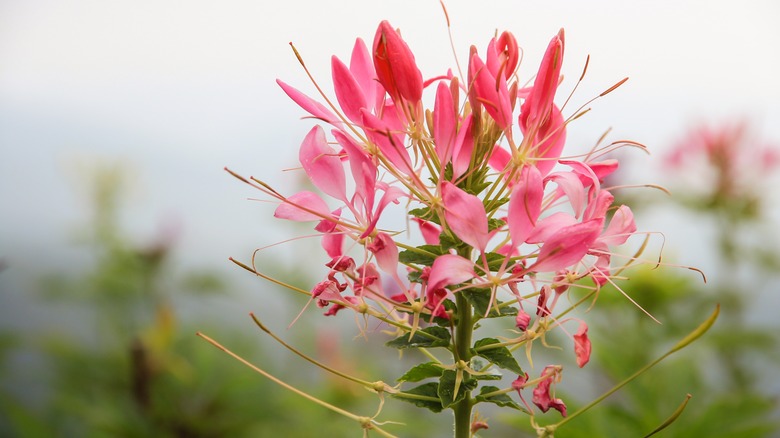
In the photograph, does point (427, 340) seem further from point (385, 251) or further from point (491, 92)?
point (491, 92)

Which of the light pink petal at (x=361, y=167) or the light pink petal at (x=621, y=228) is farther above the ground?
the light pink petal at (x=361, y=167)

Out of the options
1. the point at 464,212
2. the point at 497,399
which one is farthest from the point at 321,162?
the point at 497,399

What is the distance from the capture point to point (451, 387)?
552 mm

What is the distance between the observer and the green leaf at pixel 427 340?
57 cm

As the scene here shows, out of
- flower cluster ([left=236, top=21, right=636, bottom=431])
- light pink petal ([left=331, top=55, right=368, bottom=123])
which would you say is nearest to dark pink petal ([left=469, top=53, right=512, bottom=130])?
flower cluster ([left=236, top=21, right=636, bottom=431])

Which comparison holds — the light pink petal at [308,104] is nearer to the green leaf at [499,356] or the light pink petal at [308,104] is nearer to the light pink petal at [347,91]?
the light pink petal at [347,91]

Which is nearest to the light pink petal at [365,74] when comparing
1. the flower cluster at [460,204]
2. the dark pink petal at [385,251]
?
the flower cluster at [460,204]

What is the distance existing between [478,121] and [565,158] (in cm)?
10

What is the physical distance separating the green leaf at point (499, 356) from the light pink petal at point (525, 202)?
4.0 inches

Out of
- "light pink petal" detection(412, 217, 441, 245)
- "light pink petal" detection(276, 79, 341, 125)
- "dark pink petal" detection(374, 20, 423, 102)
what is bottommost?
"light pink petal" detection(412, 217, 441, 245)

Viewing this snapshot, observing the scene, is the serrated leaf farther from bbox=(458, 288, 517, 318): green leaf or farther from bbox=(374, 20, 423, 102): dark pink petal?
bbox=(374, 20, 423, 102): dark pink petal

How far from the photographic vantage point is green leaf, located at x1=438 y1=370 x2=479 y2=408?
21.3 inches

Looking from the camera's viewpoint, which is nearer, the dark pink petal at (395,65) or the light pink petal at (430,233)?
the dark pink petal at (395,65)

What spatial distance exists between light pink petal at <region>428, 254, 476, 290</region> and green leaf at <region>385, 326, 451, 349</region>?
0.09 meters
